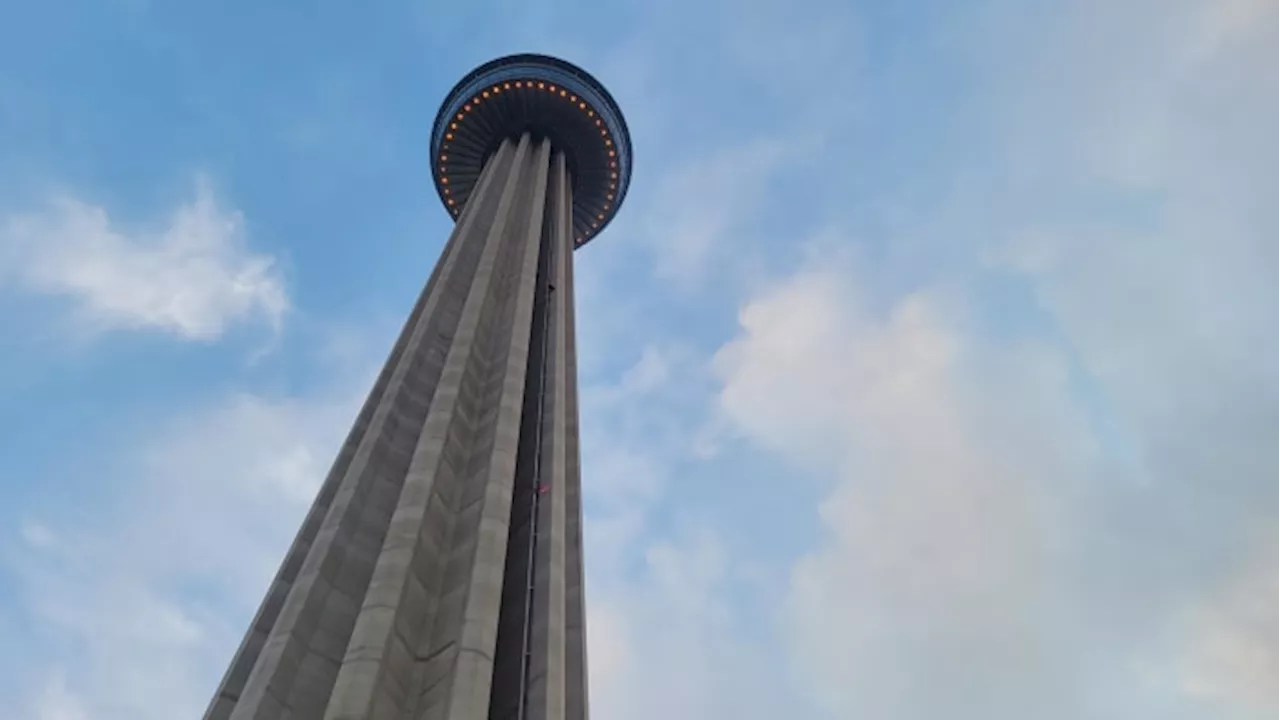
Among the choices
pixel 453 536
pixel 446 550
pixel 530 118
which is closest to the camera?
pixel 446 550

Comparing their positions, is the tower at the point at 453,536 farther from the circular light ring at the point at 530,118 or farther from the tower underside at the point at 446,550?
the circular light ring at the point at 530,118

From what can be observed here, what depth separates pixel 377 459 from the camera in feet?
83.8

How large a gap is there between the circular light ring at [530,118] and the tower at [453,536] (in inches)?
566

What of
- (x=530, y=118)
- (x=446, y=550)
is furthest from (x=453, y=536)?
(x=530, y=118)

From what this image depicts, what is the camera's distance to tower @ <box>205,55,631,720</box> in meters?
18.2

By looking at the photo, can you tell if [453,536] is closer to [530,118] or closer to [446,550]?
[446,550]

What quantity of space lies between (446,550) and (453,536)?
58cm

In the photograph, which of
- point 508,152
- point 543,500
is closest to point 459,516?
point 543,500

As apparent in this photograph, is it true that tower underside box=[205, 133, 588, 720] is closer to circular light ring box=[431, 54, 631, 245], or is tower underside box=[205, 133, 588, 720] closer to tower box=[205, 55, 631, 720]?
tower box=[205, 55, 631, 720]

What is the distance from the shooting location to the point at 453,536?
75.2 ft

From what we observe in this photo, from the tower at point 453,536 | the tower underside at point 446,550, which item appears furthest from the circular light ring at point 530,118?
the tower underside at point 446,550

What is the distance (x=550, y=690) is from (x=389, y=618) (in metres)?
3.64

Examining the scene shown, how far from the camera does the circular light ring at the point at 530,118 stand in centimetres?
5481

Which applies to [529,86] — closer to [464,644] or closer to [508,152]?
[508,152]
